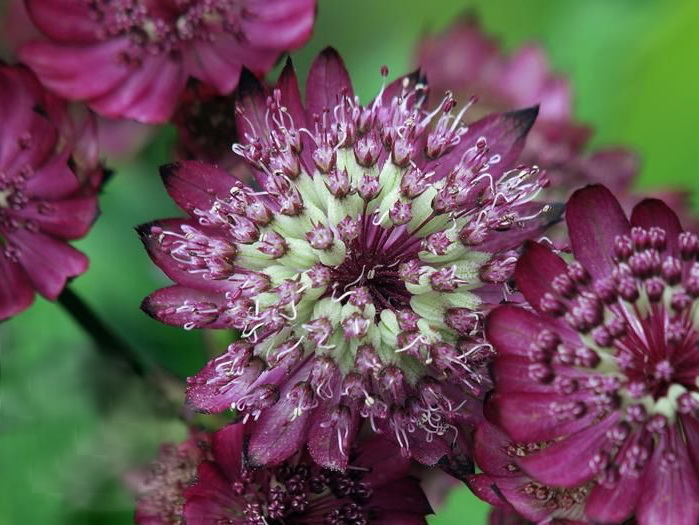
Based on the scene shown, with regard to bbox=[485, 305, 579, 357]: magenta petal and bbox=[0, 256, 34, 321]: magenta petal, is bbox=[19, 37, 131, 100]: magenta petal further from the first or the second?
bbox=[485, 305, 579, 357]: magenta petal

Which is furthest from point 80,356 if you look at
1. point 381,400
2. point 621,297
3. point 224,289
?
point 621,297

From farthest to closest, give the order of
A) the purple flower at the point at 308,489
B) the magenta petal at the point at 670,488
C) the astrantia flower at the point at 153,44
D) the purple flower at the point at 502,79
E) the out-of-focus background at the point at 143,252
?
the purple flower at the point at 502,79 < the out-of-focus background at the point at 143,252 < the astrantia flower at the point at 153,44 < the purple flower at the point at 308,489 < the magenta petal at the point at 670,488

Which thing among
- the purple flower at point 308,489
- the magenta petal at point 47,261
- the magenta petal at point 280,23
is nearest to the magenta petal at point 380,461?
the purple flower at point 308,489

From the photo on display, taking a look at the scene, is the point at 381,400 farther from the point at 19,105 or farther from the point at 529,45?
the point at 529,45

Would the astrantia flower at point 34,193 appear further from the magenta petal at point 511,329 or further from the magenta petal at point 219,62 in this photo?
the magenta petal at point 511,329

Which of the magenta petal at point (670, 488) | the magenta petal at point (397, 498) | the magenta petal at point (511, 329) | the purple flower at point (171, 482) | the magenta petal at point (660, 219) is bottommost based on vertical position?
the purple flower at point (171, 482)

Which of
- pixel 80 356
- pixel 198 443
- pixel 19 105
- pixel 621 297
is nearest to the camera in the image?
pixel 621 297

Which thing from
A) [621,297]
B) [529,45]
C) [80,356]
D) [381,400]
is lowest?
[80,356]
